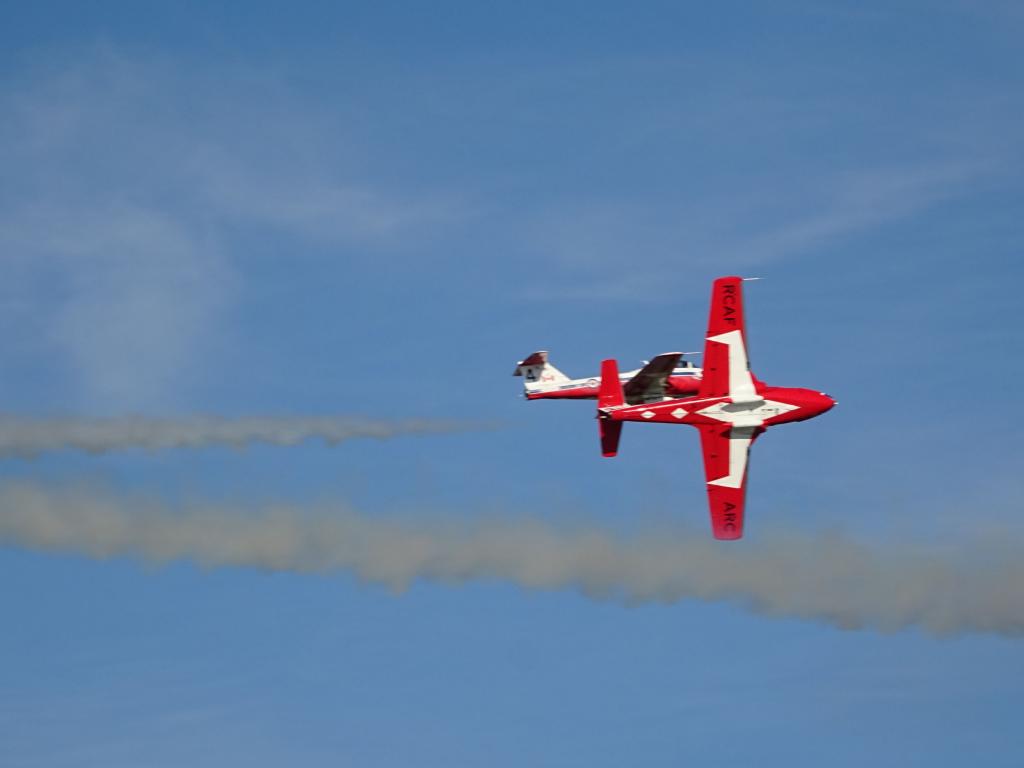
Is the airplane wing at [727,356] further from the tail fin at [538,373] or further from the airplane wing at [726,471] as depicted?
the tail fin at [538,373]

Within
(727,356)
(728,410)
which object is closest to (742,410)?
(728,410)

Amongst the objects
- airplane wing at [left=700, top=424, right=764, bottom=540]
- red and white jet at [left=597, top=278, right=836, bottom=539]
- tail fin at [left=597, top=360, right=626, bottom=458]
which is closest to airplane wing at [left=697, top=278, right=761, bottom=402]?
red and white jet at [left=597, top=278, right=836, bottom=539]

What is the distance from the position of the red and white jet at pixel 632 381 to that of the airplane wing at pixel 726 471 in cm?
1042

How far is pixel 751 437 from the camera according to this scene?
219 ft

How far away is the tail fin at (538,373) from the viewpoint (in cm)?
8525

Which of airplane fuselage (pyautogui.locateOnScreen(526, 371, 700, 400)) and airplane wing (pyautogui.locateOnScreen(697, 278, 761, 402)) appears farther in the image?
airplane fuselage (pyautogui.locateOnScreen(526, 371, 700, 400))

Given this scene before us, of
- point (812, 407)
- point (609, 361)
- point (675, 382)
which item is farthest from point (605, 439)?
point (675, 382)

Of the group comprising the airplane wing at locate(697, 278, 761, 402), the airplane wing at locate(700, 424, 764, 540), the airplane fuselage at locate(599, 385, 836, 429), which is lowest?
the airplane wing at locate(700, 424, 764, 540)

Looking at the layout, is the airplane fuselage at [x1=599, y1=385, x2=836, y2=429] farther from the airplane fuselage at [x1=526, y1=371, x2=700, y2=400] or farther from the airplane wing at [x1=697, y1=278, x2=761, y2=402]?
the airplane fuselage at [x1=526, y1=371, x2=700, y2=400]

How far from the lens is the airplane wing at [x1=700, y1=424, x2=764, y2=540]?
2598 inches

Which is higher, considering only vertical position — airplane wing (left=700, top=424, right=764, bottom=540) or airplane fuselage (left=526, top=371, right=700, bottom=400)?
airplane fuselage (left=526, top=371, right=700, bottom=400)

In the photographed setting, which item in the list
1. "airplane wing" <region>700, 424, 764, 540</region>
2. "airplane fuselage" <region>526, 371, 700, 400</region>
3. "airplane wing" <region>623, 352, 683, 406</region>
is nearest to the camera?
"airplane wing" <region>700, 424, 764, 540</region>

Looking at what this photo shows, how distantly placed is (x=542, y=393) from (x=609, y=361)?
15906 mm

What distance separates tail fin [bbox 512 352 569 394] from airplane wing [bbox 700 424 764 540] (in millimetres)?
19030
